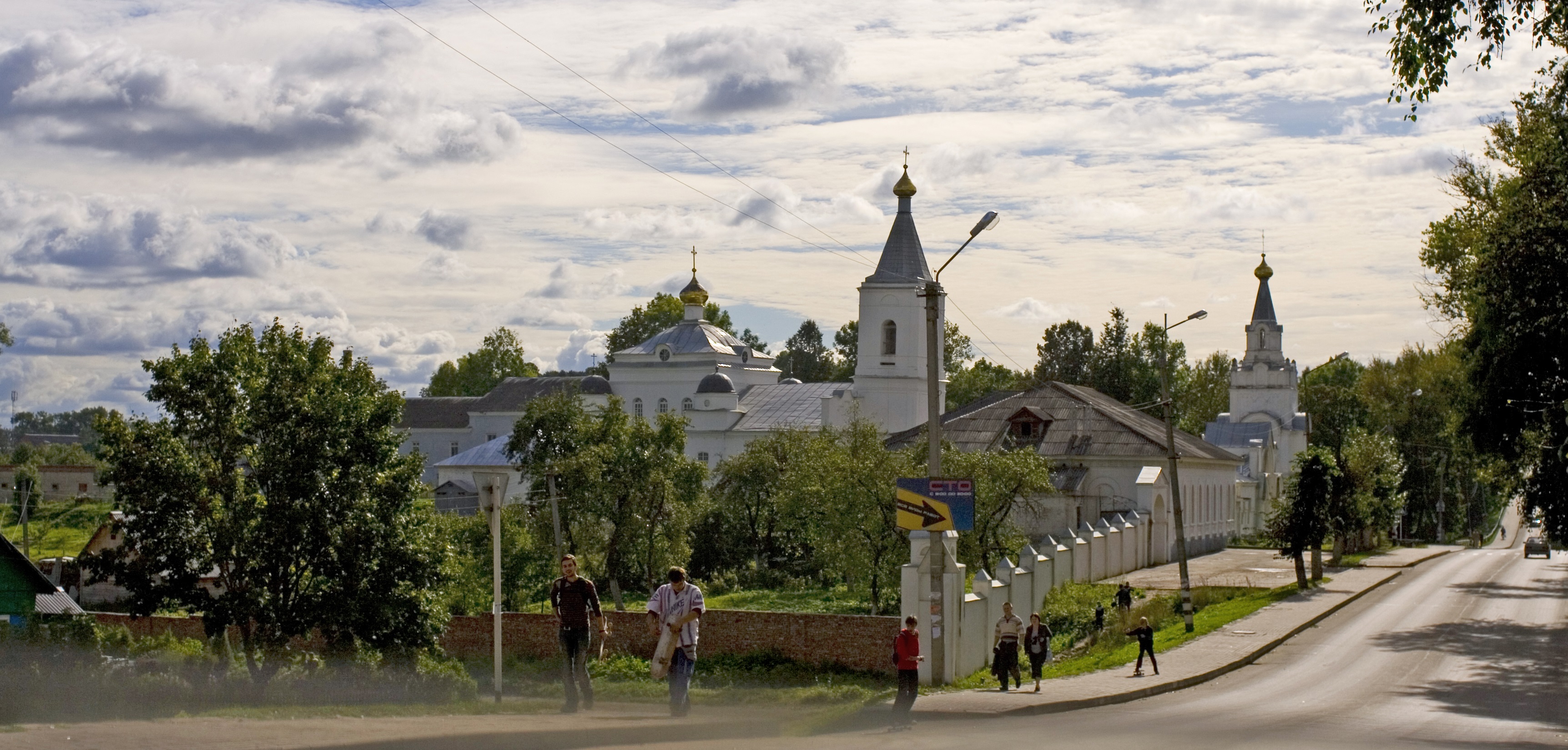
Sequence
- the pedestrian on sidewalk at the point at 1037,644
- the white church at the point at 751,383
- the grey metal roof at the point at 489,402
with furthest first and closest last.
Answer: the grey metal roof at the point at 489,402 → the white church at the point at 751,383 → the pedestrian on sidewalk at the point at 1037,644

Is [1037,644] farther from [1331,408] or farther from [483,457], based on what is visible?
[1331,408]

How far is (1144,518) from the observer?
4784 centimetres

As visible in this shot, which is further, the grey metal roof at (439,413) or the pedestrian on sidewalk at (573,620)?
the grey metal roof at (439,413)

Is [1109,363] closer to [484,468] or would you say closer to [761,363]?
[761,363]

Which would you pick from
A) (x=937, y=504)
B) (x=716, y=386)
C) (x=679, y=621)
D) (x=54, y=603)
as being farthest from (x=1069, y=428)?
(x=679, y=621)

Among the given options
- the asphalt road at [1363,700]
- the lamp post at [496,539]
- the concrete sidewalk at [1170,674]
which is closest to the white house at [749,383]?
the concrete sidewalk at [1170,674]

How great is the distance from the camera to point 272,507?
21.5 meters

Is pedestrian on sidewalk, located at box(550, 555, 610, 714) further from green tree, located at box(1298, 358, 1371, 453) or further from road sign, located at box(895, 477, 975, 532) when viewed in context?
green tree, located at box(1298, 358, 1371, 453)

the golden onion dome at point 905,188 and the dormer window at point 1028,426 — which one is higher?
the golden onion dome at point 905,188

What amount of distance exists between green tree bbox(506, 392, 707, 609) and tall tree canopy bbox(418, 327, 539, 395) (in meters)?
93.1

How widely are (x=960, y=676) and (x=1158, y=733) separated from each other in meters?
7.57

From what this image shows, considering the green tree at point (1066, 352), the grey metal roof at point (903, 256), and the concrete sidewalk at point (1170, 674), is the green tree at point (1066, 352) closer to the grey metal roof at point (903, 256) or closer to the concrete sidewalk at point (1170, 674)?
the grey metal roof at point (903, 256)

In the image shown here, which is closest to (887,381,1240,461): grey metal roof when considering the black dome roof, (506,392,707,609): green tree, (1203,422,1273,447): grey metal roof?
(506,392,707,609): green tree

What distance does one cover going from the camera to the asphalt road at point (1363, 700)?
1451 centimetres
